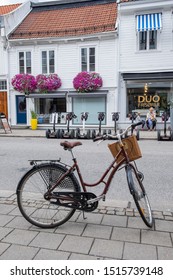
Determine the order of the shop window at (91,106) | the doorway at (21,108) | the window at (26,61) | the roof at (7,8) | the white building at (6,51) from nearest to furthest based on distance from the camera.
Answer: the shop window at (91,106)
the white building at (6,51)
the window at (26,61)
the doorway at (21,108)
the roof at (7,8)

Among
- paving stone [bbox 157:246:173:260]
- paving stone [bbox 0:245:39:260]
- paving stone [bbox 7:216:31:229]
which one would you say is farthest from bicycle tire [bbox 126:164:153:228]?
paving stone [bbox 7:216:31:229]

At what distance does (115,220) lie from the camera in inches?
139

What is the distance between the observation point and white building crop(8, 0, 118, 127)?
16.2 meters

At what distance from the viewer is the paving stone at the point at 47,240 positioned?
290cm

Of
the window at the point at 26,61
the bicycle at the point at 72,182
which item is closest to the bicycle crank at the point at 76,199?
the bicycle at the point at 72,182

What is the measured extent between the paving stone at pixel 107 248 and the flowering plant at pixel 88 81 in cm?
1378

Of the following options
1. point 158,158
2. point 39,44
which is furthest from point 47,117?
point 158,158

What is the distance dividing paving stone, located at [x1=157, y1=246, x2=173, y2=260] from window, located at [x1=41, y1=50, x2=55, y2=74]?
51.9ft

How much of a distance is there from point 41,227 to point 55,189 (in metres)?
0.51

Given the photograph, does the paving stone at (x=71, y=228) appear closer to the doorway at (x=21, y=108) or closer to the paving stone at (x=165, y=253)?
the paving stone at (x=165, y=253)

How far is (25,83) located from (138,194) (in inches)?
591

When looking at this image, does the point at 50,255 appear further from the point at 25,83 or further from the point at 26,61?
A: the point at 26,61

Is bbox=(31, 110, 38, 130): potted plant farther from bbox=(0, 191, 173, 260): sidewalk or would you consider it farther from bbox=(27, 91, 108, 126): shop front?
bbox=(0, 191, 173, 260): sidewalk

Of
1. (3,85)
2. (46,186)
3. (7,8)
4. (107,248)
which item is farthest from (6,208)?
(7,8)
